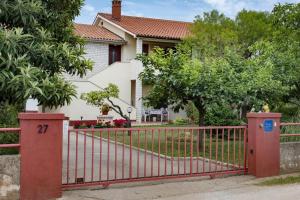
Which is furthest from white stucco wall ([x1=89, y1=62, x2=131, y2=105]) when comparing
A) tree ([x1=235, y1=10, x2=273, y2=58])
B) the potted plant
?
tree ([x1=235, y1=10, x2=273, y2=58])

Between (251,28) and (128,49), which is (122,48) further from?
(251,28)

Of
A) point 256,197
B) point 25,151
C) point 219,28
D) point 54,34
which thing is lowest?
point 256,197

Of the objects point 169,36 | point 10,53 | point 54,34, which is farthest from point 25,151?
point 169,36

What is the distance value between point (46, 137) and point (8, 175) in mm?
821

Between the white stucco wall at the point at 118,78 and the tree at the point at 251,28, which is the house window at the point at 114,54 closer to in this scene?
the white stucco wall at the point at 118,78

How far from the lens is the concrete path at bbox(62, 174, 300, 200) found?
26.3 feet

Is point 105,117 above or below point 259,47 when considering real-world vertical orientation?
below

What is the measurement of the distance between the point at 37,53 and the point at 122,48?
21768 millimetres

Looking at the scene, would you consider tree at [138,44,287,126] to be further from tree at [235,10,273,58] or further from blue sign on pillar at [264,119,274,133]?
tree at [235,10,273,58]

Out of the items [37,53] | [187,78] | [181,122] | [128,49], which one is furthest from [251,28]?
[37,53]

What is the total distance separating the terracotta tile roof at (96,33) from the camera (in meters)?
28.5

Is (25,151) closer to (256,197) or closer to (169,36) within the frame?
(256,197)

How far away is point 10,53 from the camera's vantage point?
25.6 feet

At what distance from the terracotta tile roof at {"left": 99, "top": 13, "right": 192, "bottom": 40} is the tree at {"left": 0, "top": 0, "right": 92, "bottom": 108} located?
18391 millimetres
